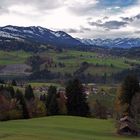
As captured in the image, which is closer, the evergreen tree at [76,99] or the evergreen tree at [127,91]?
the evergreen tree at [127,91]

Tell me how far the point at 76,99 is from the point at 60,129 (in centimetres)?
3878

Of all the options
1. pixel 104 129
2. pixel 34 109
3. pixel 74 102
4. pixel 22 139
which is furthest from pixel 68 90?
pixel 22 139

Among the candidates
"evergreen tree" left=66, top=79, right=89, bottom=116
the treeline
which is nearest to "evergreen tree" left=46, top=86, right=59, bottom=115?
the treeline

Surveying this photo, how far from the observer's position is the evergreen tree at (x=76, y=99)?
108688 mm

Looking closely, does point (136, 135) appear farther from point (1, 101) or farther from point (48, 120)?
point (1, 101)

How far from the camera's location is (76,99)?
10862cm

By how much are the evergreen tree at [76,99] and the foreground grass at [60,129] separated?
1883cm

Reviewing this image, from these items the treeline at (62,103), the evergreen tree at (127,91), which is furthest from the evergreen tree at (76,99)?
the evergreen tree at (127,91)

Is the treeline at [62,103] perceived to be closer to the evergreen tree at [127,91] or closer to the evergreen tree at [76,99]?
the evergreen tree at [76,99]

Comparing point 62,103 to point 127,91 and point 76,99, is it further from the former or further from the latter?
point 127,91

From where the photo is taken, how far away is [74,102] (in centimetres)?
10938

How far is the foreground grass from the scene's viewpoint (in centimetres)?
5750

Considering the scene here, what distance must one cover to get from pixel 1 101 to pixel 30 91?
24204 mm

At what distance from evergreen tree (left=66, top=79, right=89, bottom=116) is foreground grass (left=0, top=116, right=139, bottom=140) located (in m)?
18.8
